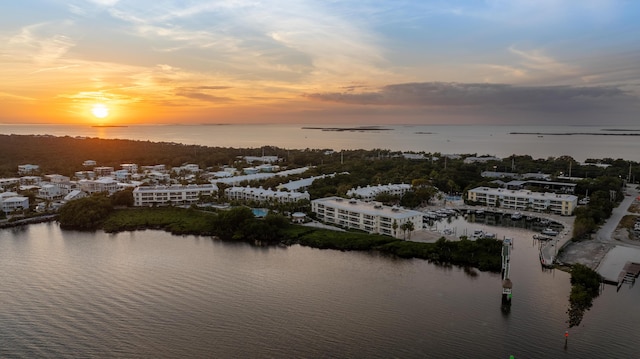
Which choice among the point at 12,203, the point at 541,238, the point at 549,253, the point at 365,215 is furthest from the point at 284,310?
the point at 12,203

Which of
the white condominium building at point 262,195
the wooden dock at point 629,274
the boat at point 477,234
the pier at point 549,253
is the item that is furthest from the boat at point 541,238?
the white condominium building at point 262,195

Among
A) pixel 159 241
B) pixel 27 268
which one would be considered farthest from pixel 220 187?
pixel 27 268

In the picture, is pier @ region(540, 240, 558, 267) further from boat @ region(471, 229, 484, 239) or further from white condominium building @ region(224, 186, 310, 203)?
white condominium building @ region(224, 186, 310, 203)

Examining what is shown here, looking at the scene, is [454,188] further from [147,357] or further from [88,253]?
[147,357]

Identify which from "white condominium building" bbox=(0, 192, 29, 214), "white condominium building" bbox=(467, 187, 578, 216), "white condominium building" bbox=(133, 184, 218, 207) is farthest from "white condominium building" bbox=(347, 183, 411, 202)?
"white condominium building" bbox=(0, 192, 29, 214)

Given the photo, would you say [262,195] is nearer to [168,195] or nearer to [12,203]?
[168,195]
